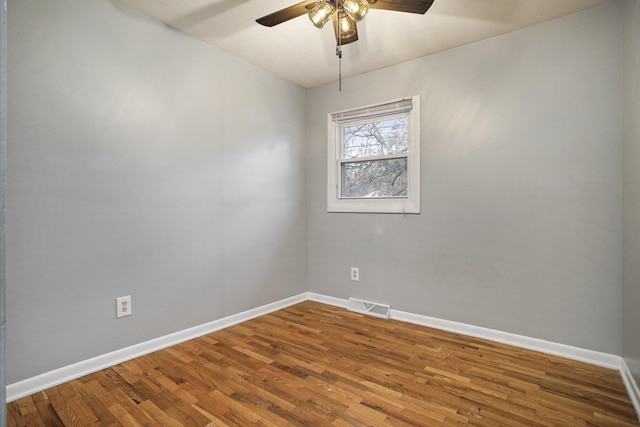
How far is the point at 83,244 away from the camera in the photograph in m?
1.95

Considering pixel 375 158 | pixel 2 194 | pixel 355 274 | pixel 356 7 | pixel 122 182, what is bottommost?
pixel 355 274

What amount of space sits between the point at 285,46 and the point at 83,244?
204 centimetres

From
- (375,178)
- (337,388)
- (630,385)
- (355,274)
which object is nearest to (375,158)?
(375,178)

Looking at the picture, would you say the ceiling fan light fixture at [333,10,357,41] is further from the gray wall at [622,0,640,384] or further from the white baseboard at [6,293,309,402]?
the white baseboard at [6,293,309,402]

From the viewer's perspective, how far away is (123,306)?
2.13m

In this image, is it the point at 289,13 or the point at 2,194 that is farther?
the point at 289,13

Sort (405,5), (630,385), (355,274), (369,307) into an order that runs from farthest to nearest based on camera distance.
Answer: (355,274) < (369,307) < (630,385) < (405,5)

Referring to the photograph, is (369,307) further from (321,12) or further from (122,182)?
(321,12)

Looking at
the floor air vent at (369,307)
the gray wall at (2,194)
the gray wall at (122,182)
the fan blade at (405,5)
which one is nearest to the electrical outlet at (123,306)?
the gray wall at (122,182)

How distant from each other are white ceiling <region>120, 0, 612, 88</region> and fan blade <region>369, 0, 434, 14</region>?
19.7 inches

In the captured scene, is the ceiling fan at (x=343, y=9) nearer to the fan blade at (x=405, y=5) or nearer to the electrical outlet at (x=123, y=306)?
the fan blade at (x=405, y=5)

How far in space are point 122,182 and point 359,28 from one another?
195cm

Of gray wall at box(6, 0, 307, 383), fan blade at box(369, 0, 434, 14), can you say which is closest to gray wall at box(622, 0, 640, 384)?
fan blade at box(369, 0, 434, 14)

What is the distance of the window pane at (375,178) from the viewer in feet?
9.89
